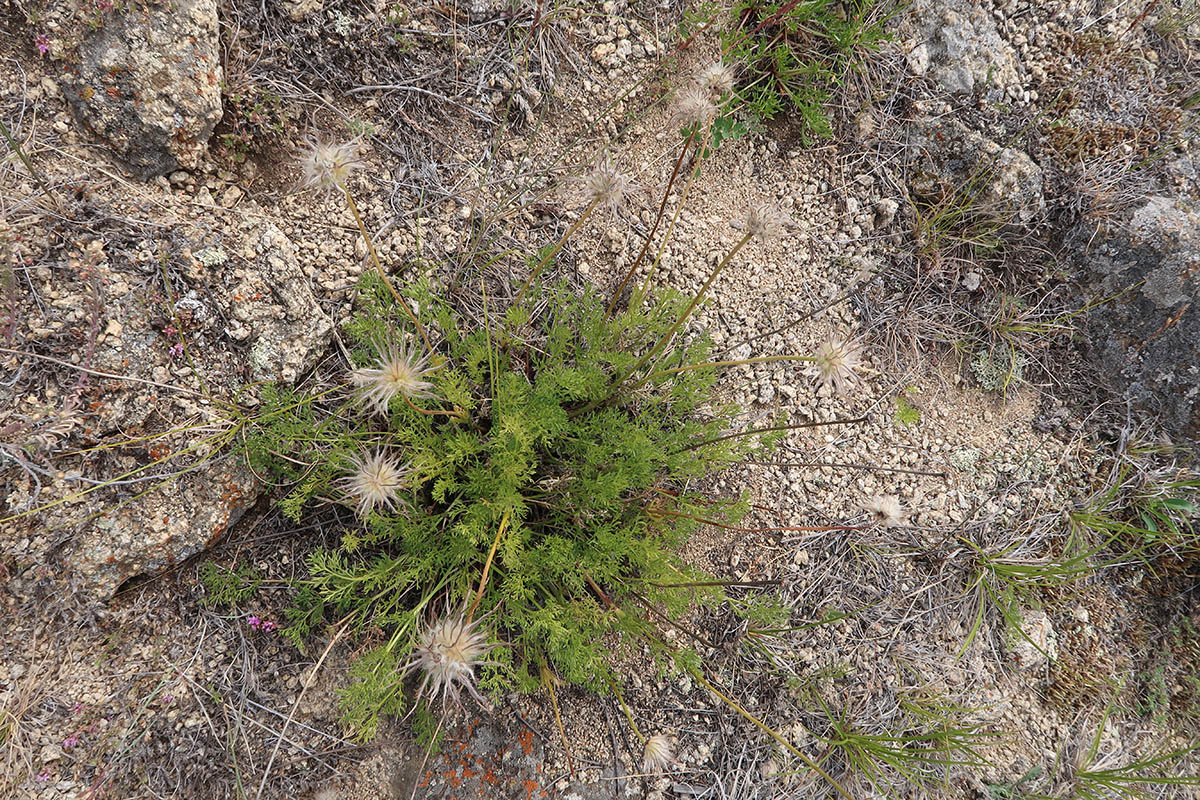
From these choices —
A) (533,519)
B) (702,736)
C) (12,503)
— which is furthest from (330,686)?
(702,736)

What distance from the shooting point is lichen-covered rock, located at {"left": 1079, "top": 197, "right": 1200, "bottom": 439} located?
405 cm

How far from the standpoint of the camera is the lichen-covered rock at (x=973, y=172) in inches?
161

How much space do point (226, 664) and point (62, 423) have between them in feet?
4.53

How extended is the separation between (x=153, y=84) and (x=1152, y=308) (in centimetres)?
606

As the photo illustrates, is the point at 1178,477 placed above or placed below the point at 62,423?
below

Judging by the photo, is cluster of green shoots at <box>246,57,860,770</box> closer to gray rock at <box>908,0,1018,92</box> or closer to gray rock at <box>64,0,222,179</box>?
gray rock at <box>64,0,222,179</box>

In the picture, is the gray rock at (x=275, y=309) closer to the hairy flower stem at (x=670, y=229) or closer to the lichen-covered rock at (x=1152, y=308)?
the hairy flower stem at (x=670, y=229)

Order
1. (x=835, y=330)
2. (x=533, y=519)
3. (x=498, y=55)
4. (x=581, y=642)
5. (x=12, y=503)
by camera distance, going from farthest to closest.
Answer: (x=835, y=330), (x=498, y=55), (x=533, y=519), (x=581, y=642), (x=12, y=503)

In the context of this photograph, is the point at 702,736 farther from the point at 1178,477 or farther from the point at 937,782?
the point at 1178,477

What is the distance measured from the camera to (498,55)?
12.0 ft

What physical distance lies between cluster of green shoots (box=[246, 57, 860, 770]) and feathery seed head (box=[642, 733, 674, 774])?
0.9 inches

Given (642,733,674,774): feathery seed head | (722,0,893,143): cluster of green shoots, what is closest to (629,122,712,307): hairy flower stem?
(722,0,893,143): cluster of green shoots

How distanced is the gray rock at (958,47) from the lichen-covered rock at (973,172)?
0.34 meters

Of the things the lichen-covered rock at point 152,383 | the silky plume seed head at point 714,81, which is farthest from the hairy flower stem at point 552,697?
the silky plume seed head at point 714,81
